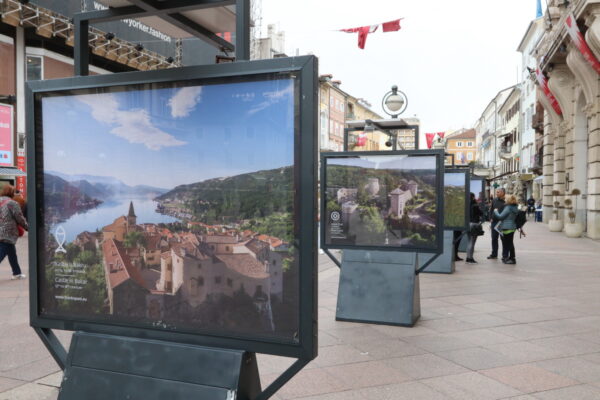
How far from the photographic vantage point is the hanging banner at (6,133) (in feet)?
79.7

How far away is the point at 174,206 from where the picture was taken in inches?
103

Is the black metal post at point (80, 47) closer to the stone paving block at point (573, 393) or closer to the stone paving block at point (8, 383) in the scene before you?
the stone paving block at point (8, 383)

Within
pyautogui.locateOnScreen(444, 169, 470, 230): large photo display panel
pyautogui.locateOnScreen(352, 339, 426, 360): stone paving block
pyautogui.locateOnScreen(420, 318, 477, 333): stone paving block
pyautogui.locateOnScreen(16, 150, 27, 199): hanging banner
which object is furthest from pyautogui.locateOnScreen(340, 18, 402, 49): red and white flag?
pyautogui.locateOnScreen(16, 150, 27, 199): hanging banner

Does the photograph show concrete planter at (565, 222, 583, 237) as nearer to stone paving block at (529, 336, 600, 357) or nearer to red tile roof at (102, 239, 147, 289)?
stone paving block at (529, 336, 600, 357)

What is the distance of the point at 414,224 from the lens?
6910mm

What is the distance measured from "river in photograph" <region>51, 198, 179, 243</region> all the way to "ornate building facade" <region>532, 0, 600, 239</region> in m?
19.0

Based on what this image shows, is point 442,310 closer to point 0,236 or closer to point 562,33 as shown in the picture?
point 0,236

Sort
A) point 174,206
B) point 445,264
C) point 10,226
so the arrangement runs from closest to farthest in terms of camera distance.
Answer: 1. point 174,206
2. point 10,226
3. point 445,264

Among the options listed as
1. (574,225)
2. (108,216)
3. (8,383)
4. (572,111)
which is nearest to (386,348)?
(8,383)

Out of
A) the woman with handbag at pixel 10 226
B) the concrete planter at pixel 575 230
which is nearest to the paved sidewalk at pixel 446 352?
the woman with handbag at pixel 10 226

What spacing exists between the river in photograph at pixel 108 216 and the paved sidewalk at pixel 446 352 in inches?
79.4

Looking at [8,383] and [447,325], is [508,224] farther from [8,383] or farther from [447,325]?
[8,383]

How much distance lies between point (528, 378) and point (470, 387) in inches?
23.7

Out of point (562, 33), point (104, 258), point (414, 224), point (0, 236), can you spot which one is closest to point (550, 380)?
point (414, 224)
